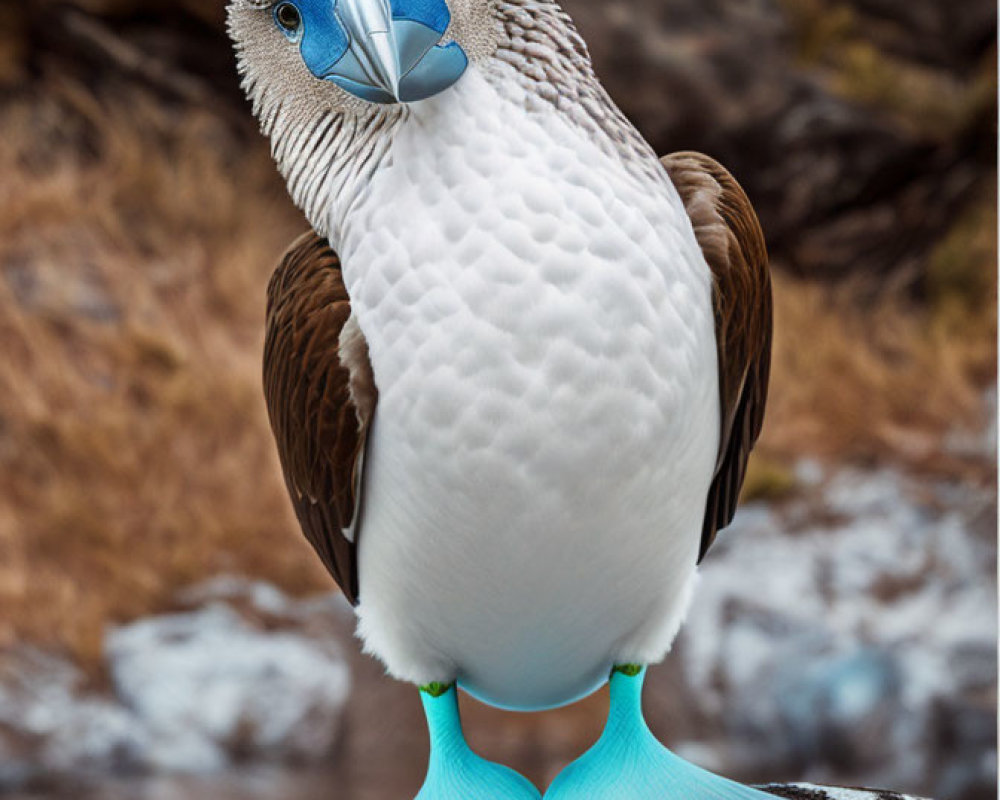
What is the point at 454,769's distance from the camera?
1012mm

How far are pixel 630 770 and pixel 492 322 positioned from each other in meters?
0.40

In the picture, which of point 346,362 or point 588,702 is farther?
point 588,702

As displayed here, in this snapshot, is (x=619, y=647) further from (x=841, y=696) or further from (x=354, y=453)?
(x=841, y=696)

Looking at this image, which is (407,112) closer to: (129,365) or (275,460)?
(275,460)

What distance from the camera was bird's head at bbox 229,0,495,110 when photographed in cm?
76

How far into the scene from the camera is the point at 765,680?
2.49 m

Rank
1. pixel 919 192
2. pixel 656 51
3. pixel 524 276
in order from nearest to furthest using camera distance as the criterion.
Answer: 1. pixel 524 276
2. pixel 656 51
3. pixel 919 192

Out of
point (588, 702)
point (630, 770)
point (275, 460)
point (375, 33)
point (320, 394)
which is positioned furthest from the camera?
point (275, 460)

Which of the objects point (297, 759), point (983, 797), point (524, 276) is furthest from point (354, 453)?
point (983, 797)

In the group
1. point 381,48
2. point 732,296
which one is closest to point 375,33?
point 381,48

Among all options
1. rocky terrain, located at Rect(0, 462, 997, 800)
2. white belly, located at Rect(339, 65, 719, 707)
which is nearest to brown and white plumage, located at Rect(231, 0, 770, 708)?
white belly, located at Rect(339, 65, 719, 707)

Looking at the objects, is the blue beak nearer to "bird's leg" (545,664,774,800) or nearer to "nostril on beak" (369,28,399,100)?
"nostril on beak" (369,28,399,100)

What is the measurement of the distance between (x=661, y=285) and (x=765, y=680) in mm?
1819

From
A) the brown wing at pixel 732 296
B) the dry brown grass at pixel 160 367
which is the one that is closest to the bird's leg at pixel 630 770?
the brown wing at pixel 732 296
